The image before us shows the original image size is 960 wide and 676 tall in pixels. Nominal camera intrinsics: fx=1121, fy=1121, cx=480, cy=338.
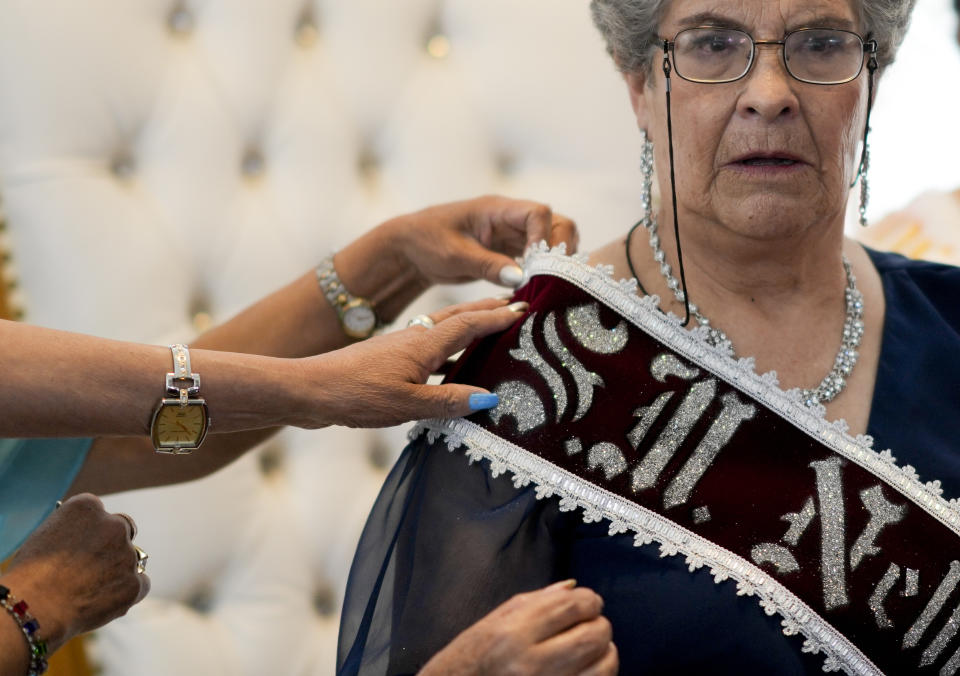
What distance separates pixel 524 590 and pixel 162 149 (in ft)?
3.45

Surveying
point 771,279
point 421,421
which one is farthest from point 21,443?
point 771,279

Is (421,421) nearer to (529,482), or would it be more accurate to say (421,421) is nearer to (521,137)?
(529,482)

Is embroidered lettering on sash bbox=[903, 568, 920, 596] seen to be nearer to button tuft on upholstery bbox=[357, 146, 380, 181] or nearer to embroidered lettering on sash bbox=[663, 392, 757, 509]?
embroidered lettering on sash bbox=[663, 392, 757, 509]

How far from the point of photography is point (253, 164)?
6.38 feet

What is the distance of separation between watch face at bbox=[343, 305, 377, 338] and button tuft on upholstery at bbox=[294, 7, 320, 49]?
0.58 meters

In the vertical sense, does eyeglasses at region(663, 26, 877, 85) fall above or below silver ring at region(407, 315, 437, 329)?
above

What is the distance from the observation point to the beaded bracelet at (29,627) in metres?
1.16

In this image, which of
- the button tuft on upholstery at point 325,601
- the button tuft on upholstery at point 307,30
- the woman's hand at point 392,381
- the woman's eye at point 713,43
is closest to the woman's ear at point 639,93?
the woman's eye at point 713,43

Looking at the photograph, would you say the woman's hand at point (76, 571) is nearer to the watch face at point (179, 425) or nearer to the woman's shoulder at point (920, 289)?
the watch face at point (179, 425)

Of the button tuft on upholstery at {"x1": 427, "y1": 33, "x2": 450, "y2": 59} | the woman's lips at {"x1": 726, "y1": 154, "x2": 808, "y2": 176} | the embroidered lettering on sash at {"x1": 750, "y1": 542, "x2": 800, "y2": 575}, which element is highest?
the button tuft on upholstery at {"x1": 427, "y1": 33, "x2": 450, "y2": 59}

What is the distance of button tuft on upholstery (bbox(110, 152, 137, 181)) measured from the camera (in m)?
1.88

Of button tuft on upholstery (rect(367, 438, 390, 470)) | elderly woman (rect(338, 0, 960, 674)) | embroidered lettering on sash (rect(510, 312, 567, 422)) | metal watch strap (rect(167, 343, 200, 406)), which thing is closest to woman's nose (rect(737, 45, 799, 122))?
elderly woman (rect(338, 0, 960, 674))

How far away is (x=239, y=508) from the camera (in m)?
1.94

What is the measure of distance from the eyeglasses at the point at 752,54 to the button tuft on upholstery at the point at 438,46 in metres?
0.78
